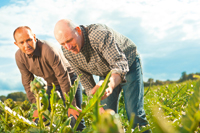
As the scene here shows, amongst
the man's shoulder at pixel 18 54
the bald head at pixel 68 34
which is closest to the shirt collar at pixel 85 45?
the bald head at pixel 68 34

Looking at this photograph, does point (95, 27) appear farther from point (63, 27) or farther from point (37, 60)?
point (37, 60)

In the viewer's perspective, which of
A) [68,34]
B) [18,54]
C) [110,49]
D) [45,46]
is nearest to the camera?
Result: [110,49]

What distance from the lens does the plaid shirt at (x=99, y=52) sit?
1.75 metres

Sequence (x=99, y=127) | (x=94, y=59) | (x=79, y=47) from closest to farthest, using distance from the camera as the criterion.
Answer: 1. (x=99, y=127)
2. (x=79, y=47)
3. (x=94, y=59)

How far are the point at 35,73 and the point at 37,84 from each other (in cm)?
263

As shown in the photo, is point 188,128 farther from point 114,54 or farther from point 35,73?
point 35,73

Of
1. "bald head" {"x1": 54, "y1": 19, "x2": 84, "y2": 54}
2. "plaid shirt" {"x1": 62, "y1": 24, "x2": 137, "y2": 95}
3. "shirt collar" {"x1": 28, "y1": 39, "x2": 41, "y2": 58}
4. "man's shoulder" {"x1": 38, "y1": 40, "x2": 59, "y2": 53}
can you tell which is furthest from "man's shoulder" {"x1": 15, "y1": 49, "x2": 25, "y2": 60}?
"bald head" {"x1": 54, "y1": 19, "x2": 84, "y2": 54}

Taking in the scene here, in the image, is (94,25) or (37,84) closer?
(37,84)

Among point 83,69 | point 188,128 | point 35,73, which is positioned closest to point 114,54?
point 83,69

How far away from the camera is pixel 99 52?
6.96 feet

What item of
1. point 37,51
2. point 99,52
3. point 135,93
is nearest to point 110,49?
point 99,52

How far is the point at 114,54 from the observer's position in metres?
1.61

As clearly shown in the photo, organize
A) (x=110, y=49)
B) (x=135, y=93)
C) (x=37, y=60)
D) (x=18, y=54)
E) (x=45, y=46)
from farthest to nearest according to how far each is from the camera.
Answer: (x=18, y=54) < (x=37, y=60) < (x=45, y=46) < (x=135, y=93) < (x=110, y=49)

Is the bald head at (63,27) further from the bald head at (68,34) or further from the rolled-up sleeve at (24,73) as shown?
the rolled-up sleeve at (24,73)
